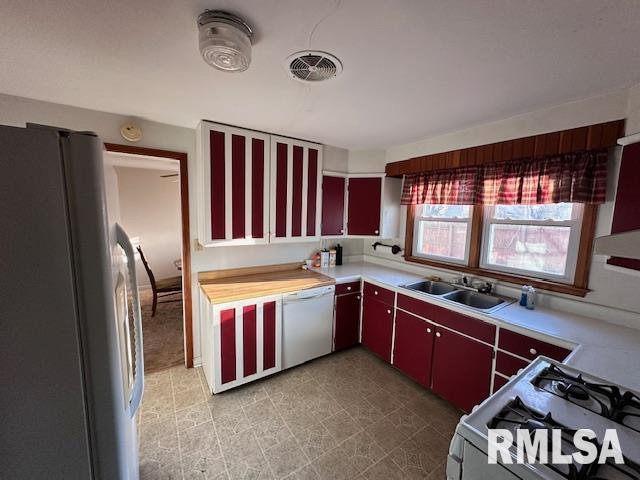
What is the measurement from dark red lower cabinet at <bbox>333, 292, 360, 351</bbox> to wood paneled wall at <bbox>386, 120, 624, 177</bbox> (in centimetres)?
151

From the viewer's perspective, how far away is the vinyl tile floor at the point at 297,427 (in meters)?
1.57

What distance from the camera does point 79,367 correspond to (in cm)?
70

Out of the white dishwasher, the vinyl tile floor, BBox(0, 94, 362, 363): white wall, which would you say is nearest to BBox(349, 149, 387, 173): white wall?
BBox(0, 94, 362, 363): white wall

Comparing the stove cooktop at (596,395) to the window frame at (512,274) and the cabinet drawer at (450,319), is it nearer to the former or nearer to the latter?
the cabinet drawer at (450,319)

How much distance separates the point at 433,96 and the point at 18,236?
78.3 inches

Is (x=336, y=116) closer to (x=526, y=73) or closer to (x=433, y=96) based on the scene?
(x=433, y=96)

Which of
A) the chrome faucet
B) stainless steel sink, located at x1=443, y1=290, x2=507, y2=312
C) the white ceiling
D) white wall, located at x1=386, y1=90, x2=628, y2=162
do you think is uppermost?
the white ceiling

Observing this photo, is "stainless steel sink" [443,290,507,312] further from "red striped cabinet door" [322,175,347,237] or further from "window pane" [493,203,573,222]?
"red striped cabinet door" [322,175,347,237]

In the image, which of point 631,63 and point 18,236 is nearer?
point 18,236

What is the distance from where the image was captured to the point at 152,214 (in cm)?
463

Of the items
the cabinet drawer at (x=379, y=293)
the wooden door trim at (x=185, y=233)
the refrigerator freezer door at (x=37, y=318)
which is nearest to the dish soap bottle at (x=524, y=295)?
the cabinet drawer at (x=379, y=293)

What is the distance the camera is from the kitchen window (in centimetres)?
186

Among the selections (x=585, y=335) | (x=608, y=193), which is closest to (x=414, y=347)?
(x=585, y=335)

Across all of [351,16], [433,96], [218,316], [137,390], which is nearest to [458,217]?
[433,96]
